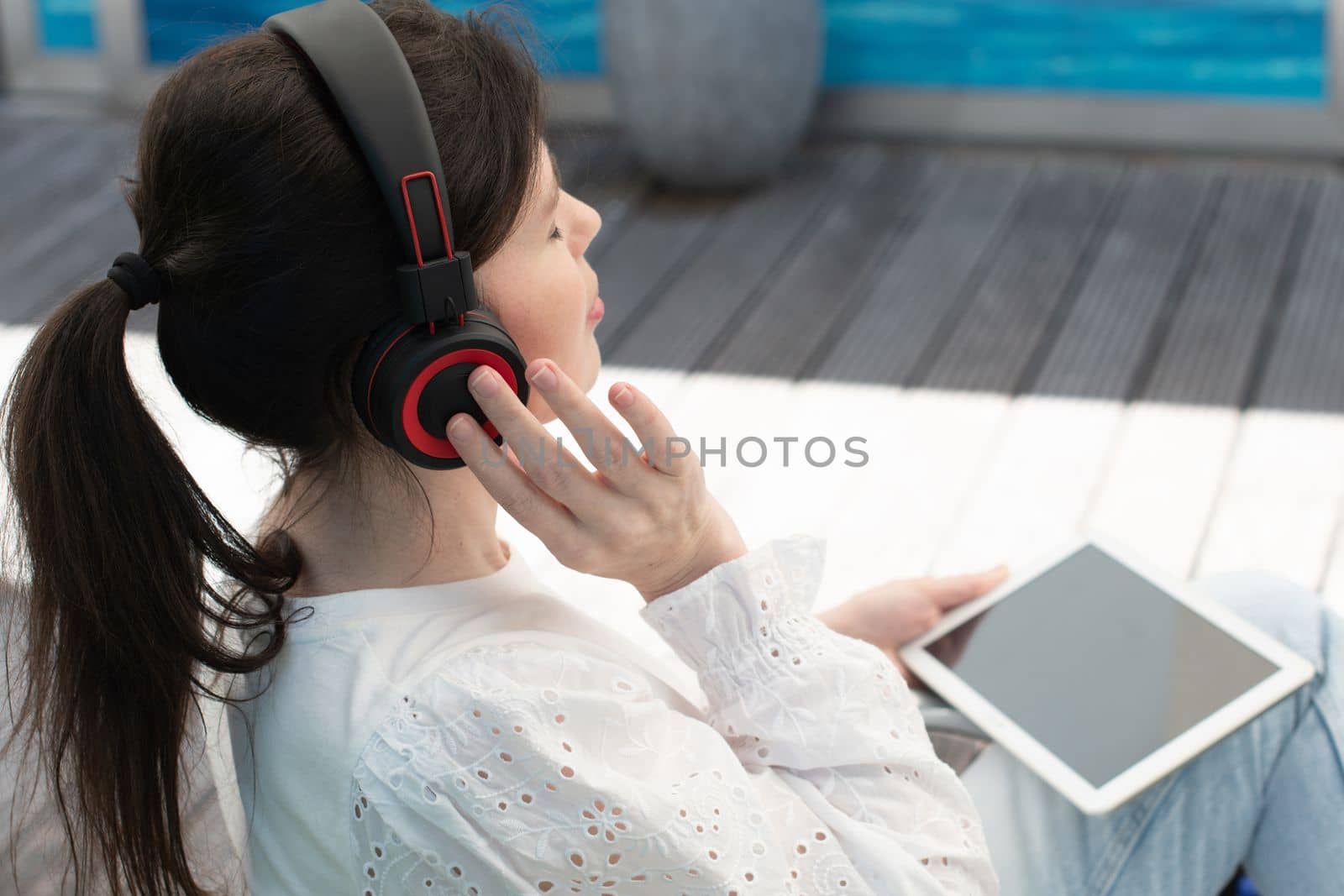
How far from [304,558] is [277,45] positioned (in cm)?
35

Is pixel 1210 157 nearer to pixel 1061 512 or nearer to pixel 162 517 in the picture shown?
pixel 1061 512

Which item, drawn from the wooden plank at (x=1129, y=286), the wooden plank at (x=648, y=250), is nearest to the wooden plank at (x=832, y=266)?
the wooden plank at (x=648, y=250)

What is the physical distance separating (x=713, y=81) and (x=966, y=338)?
2.82ft

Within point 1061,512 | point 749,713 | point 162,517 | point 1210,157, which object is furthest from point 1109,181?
point 162,517

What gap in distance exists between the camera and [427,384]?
0.85 m

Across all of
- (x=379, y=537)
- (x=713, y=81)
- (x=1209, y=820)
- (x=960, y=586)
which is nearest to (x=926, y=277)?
(x=713, y=81)

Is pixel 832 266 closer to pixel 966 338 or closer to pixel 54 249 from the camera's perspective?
pixel 966 338

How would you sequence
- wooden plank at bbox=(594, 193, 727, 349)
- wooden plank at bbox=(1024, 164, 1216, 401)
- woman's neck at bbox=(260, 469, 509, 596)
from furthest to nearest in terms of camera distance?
1. wooden plank at bbox=(594, 193, 727, 349)
2. wooden plank at bbox=(1024, 164, 1216, 401)
3. woman's neck at bbox=(260, 469, 509, 596)

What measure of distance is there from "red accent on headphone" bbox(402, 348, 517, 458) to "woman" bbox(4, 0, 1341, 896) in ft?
0.06

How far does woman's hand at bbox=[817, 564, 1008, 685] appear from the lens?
135 centimetres

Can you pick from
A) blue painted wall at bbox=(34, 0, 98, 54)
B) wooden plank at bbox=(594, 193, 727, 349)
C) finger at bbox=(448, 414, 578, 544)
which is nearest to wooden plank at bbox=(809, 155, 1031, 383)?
wooden plank at bbox=(594, 193, 727, 349)

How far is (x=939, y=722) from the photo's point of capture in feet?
4.25

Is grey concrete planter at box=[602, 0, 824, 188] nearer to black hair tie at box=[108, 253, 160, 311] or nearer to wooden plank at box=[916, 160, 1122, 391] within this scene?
wooden plank at box=[916, 160, 1122, 391]

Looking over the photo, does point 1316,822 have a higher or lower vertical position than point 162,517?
lower
